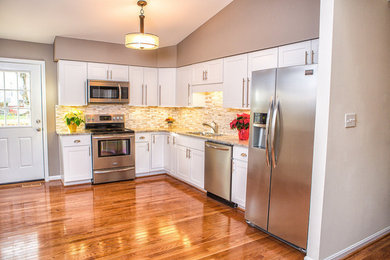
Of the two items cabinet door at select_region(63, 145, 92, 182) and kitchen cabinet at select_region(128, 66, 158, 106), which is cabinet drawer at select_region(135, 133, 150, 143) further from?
cabinet door at select_region(63, 145, 92, 182)

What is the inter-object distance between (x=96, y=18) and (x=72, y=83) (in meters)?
1.29

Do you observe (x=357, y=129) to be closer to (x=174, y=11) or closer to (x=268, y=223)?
(x=268, y=223)

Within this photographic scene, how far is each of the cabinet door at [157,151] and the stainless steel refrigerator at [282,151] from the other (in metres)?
2.61

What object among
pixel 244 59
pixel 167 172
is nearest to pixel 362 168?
pixel 244 59

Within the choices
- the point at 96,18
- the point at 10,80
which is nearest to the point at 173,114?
the point at 96,18

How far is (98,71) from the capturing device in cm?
495

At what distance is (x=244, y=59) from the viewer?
12.5 ft

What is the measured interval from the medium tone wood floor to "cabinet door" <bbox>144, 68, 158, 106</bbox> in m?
1.86

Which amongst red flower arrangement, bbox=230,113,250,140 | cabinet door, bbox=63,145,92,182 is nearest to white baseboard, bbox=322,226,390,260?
red flower arrangement, bbox=230,113,250,140

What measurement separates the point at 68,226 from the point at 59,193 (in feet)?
4.42

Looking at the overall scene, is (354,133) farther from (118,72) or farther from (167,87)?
(118,72)

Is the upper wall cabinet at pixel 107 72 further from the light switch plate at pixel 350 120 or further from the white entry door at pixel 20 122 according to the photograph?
the light switch plate at pixel 350 120

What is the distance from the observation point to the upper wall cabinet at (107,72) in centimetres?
490

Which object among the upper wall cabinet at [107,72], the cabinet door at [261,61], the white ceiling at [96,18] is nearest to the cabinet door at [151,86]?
the upper wall cabinet at [107,72]
